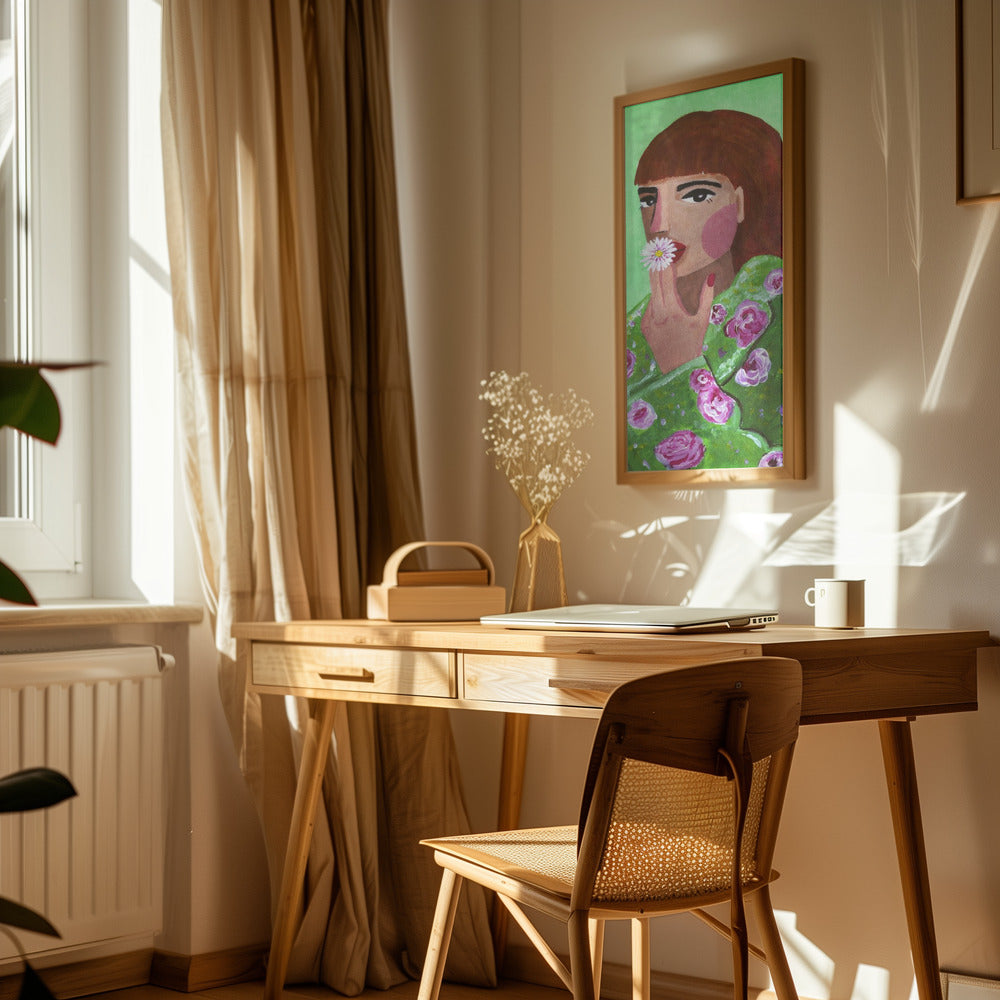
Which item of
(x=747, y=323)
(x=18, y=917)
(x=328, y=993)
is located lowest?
(x=328, y=993)

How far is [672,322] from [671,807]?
1.17 meters

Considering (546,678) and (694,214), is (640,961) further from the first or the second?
(694,214)

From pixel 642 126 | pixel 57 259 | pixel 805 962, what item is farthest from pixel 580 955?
pixel 57 259

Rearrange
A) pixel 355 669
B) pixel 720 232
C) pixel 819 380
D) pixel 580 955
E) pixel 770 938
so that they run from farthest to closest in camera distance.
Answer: pixel 720 232, pixel 819 380, pixel 355 669, pixel 770 938, pixel 580 955

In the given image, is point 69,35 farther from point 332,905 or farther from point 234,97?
point 332,905

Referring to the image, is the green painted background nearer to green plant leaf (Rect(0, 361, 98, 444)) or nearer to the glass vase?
the glass vase

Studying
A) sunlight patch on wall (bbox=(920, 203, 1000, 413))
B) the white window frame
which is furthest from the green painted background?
the white window frame

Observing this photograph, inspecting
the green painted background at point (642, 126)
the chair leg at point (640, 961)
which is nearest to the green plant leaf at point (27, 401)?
the chair leg at point (640, 961)

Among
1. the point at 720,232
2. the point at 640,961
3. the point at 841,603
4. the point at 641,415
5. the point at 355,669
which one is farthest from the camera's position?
the point at 641,415

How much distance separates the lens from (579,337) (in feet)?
8.66

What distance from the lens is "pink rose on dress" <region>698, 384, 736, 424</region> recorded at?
239cm

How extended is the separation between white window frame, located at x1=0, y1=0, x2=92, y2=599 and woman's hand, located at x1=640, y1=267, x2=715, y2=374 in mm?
1139

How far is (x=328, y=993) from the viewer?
253 centimetres

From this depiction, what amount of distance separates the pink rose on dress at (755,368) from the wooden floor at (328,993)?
1.24m
